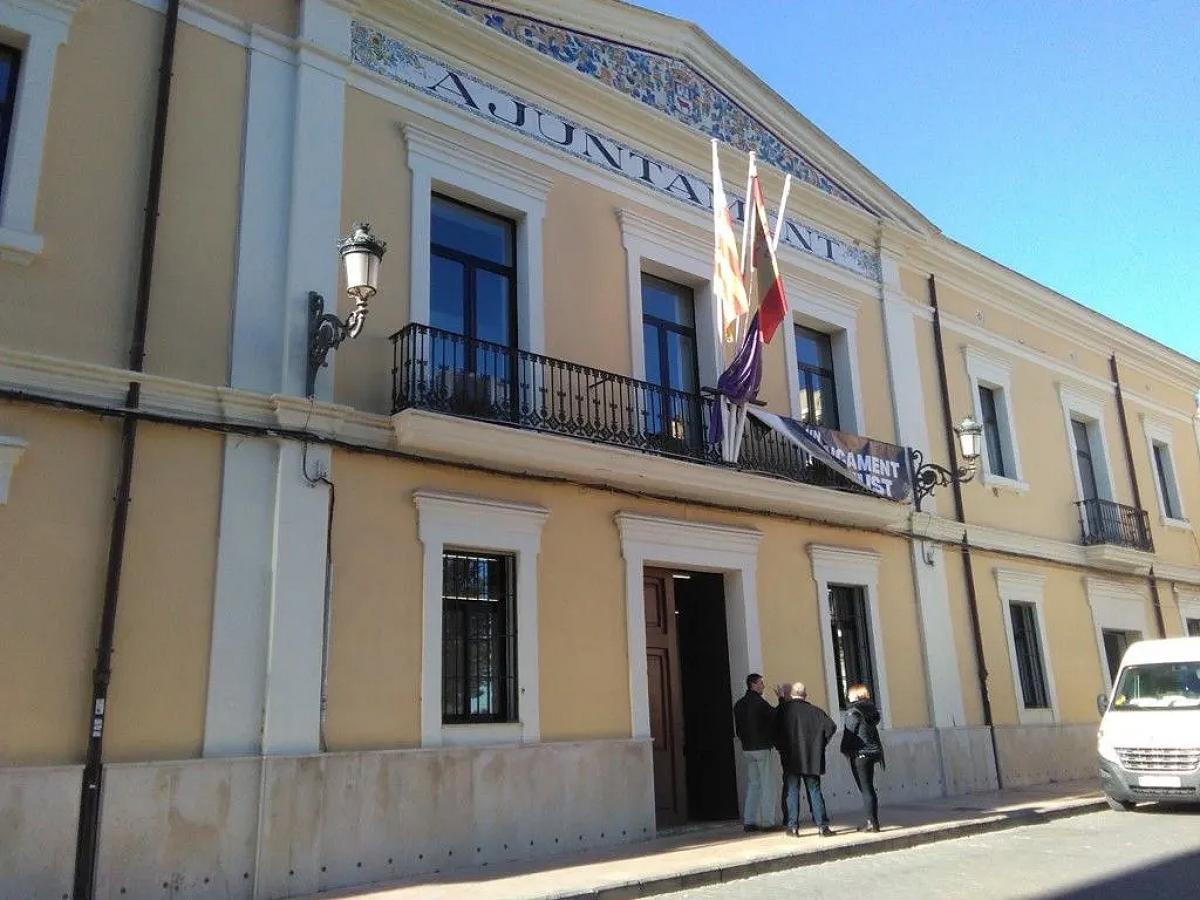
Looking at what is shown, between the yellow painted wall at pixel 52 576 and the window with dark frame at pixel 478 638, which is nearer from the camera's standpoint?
the yellow painted wall at pixel 52 576

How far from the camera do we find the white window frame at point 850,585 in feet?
40.9

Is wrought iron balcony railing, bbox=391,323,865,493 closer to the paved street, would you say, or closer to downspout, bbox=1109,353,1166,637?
the paved street

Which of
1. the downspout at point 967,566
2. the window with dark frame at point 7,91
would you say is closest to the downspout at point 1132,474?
the downspout at point 967,566

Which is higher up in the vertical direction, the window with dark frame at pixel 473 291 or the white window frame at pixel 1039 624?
the window with dark frame at pixel 473 291

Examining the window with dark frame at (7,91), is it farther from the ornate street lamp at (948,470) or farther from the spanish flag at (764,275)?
the ornate street lamp at (948,470)

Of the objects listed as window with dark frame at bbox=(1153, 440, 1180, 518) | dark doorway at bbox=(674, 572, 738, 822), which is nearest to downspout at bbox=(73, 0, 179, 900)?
dark doorway at bbox=(674, 572, 738, 822)

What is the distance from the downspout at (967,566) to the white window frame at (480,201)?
24.7ft

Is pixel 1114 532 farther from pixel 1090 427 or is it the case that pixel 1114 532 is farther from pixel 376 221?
pixel 376 221

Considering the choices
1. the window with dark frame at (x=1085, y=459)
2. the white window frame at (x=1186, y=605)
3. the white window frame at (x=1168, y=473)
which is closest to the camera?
the window with dark frame at (x=1085, y=459)

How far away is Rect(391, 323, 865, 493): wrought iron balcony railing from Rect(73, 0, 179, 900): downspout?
219 cm

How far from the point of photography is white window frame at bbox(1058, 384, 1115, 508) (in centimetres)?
1794

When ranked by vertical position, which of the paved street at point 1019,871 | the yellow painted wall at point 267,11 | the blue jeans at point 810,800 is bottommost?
the paved street at point 1019,871

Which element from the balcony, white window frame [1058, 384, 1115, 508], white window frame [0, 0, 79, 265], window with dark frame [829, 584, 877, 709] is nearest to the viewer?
white window frame [0, 0, 79, 265]

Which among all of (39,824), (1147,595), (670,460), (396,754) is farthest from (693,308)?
(1147,595)
